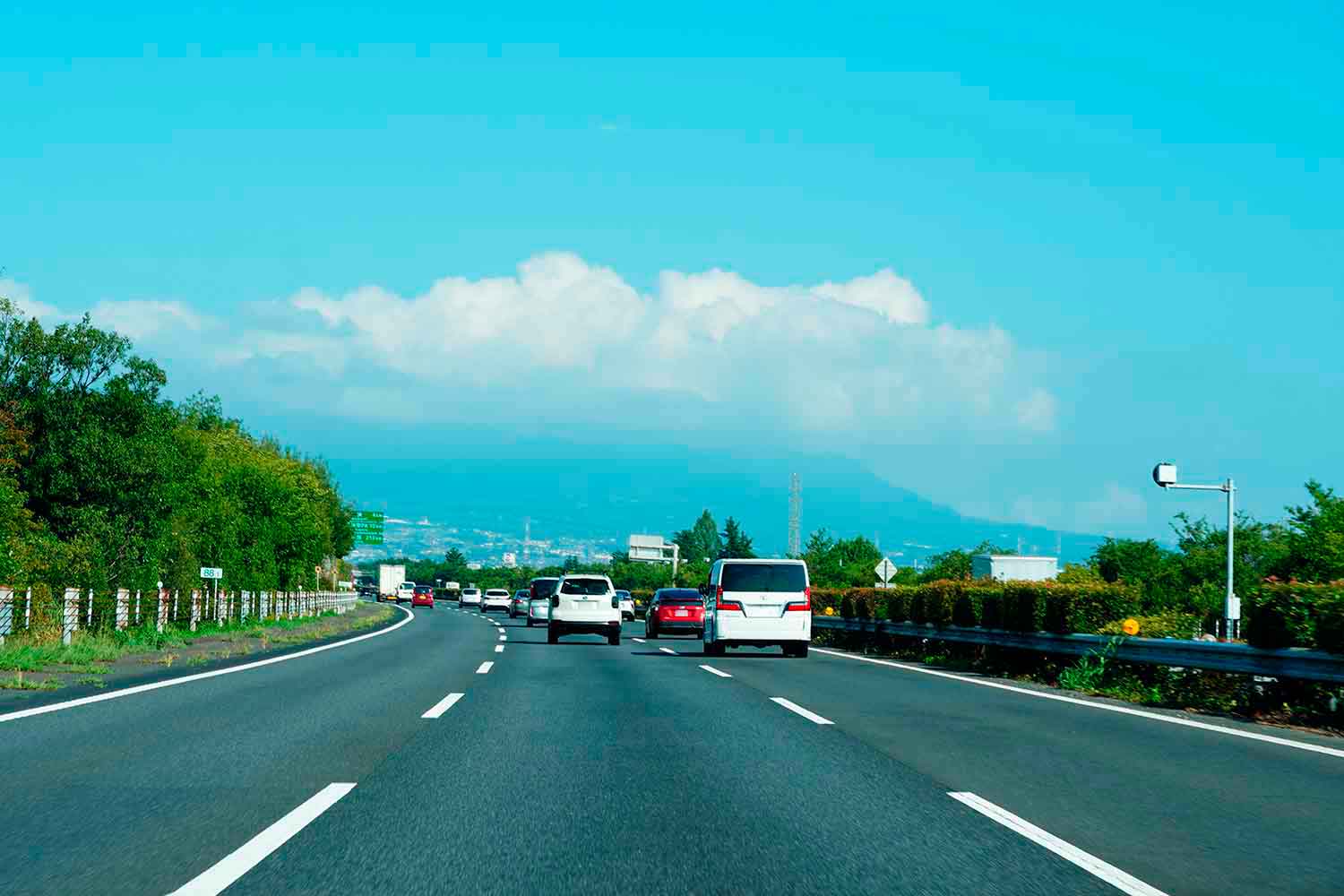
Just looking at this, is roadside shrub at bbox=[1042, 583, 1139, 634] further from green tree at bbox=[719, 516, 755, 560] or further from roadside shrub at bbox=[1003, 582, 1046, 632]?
green tree at bbox=[719, 516, 755, 560]

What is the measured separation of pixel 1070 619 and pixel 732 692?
20.9 ft

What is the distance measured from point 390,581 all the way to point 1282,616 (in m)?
114

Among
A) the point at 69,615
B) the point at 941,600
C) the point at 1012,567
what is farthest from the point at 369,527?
the point at 941,600

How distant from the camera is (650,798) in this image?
7742 mm

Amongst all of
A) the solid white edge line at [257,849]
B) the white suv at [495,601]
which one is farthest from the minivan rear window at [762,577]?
the white suv at [495,601]

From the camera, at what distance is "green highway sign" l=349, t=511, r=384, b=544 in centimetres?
11088

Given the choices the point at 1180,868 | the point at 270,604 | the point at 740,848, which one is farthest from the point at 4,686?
the point at 270,604

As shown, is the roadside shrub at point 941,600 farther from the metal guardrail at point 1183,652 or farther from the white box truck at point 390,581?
the white box truck at point 390,581

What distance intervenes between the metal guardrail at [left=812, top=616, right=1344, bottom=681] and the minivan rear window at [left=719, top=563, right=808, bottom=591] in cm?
307

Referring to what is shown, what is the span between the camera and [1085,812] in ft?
24.8

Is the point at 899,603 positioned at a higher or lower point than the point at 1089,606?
lower

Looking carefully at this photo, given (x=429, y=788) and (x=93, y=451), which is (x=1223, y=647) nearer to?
(x=429, y=788)

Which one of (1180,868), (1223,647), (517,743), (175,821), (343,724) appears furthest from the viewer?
(1223,647)

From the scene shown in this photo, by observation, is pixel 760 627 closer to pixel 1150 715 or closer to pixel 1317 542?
pixel 1150 715
